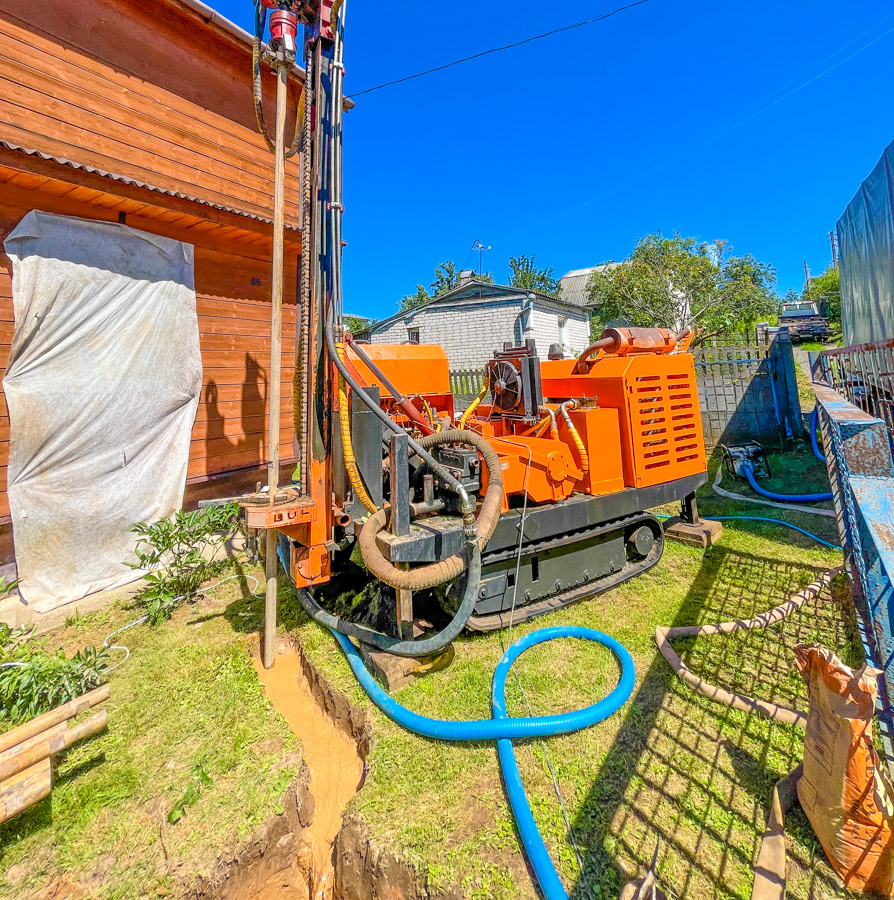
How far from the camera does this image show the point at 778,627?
3.06m

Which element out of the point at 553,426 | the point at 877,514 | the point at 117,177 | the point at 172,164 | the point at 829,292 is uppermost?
the point at 829,292

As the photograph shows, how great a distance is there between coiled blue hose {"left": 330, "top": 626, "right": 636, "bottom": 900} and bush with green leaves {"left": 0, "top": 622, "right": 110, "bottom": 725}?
1.61 meters

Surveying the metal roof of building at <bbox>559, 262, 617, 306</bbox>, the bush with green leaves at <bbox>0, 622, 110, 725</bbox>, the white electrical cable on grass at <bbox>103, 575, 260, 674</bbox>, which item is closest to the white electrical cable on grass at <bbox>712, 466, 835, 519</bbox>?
the white electrical cable on grass at <bbox>103, 575, 260, 674</bbox>

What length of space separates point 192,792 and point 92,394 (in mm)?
4077

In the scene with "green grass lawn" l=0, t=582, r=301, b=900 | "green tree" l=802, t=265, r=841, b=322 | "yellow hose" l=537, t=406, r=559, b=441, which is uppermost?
"green tree" l=802, t=265, r=841, b=322

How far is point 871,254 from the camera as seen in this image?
4.50 meters

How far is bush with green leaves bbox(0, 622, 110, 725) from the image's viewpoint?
99.5 inches

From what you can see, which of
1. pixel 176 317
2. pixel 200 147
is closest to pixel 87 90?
pixel 200 147

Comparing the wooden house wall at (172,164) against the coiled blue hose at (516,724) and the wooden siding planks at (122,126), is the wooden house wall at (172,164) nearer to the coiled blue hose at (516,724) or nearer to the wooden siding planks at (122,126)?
the wooden siding planks at (122,126)

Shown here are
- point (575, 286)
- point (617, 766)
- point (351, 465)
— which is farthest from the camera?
point (575, 286)

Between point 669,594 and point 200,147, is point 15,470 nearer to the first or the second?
point 200,147

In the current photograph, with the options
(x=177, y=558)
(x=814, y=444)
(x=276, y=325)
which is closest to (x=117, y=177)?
(x=276, y=325)

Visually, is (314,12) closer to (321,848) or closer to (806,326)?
(321,848)

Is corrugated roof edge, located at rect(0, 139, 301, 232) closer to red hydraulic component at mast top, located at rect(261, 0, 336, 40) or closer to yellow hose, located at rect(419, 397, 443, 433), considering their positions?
red hydraulic component at mast top, located at rect(261, 0, 336, 40)
